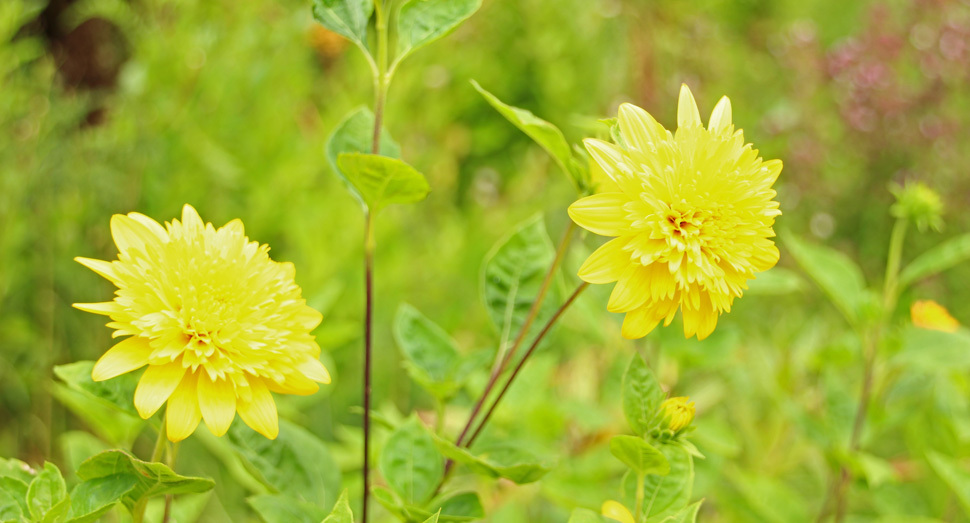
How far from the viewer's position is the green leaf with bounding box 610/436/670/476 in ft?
1.46

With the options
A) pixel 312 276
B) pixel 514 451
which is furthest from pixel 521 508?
pixel 312 276

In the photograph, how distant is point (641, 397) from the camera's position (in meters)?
0.48

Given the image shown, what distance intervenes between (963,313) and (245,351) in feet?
7.16

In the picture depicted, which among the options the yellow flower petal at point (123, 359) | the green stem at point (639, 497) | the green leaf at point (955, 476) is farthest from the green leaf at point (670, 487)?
the green leaf at point (955, 476)

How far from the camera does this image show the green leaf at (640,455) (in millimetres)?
446

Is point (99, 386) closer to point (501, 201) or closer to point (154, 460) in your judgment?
point (154, 460)

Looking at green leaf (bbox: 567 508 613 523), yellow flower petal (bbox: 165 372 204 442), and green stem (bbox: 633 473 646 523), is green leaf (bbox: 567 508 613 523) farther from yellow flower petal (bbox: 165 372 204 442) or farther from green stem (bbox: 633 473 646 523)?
yellow flower petal (bbox: 165 372 204 442)

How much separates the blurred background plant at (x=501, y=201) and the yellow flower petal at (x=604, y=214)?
0.35 ft

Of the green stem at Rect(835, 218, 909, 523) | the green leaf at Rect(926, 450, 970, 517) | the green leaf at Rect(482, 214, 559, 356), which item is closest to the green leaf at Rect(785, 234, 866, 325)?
the green stem at Rect(835, 218, 909, 523)

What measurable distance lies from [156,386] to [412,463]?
0.67 feet

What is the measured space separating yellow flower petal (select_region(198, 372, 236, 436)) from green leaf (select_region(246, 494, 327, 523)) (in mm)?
87

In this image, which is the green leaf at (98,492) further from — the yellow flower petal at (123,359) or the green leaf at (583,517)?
the green leaf at (583,517)

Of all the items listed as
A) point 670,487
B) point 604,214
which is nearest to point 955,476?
point 670,487

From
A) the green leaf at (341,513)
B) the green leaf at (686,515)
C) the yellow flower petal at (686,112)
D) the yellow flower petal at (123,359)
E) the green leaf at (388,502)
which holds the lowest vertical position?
the green leaf at (388,502)
